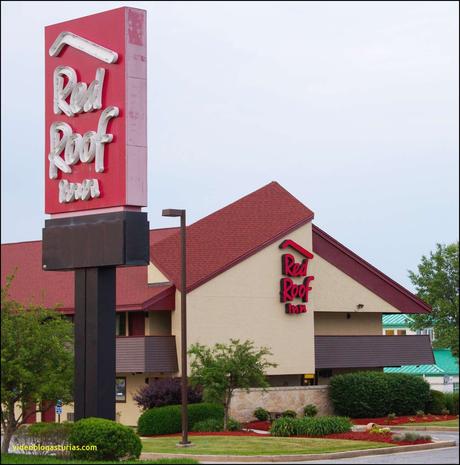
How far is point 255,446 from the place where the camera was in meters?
36.8

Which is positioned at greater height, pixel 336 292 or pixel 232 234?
pixel 232 234

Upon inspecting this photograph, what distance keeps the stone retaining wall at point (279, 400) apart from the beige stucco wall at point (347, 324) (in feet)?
14.9

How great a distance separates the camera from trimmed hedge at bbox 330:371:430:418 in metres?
54.9

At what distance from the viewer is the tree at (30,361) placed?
104 ft

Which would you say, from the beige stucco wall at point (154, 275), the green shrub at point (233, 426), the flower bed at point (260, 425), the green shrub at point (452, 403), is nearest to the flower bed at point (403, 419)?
the green shrub at point (452, 403)

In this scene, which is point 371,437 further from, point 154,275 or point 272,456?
point 154,275

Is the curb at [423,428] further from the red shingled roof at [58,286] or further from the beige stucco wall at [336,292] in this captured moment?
the red shingled roof at [58,286]

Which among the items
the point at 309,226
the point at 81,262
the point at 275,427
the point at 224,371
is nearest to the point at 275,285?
the point at 309,226

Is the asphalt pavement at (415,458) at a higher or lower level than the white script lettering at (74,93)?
lower

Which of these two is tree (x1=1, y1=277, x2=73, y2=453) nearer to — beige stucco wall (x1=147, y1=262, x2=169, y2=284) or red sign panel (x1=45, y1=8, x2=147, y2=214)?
red sign panel (x1=45, y1=8, x2=147, y2=214)

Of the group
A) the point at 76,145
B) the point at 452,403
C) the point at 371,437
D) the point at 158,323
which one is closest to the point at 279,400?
the point at 158,323

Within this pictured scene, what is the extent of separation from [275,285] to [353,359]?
23.6 feet

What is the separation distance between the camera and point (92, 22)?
3338 cm

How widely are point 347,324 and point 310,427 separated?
826 inches
